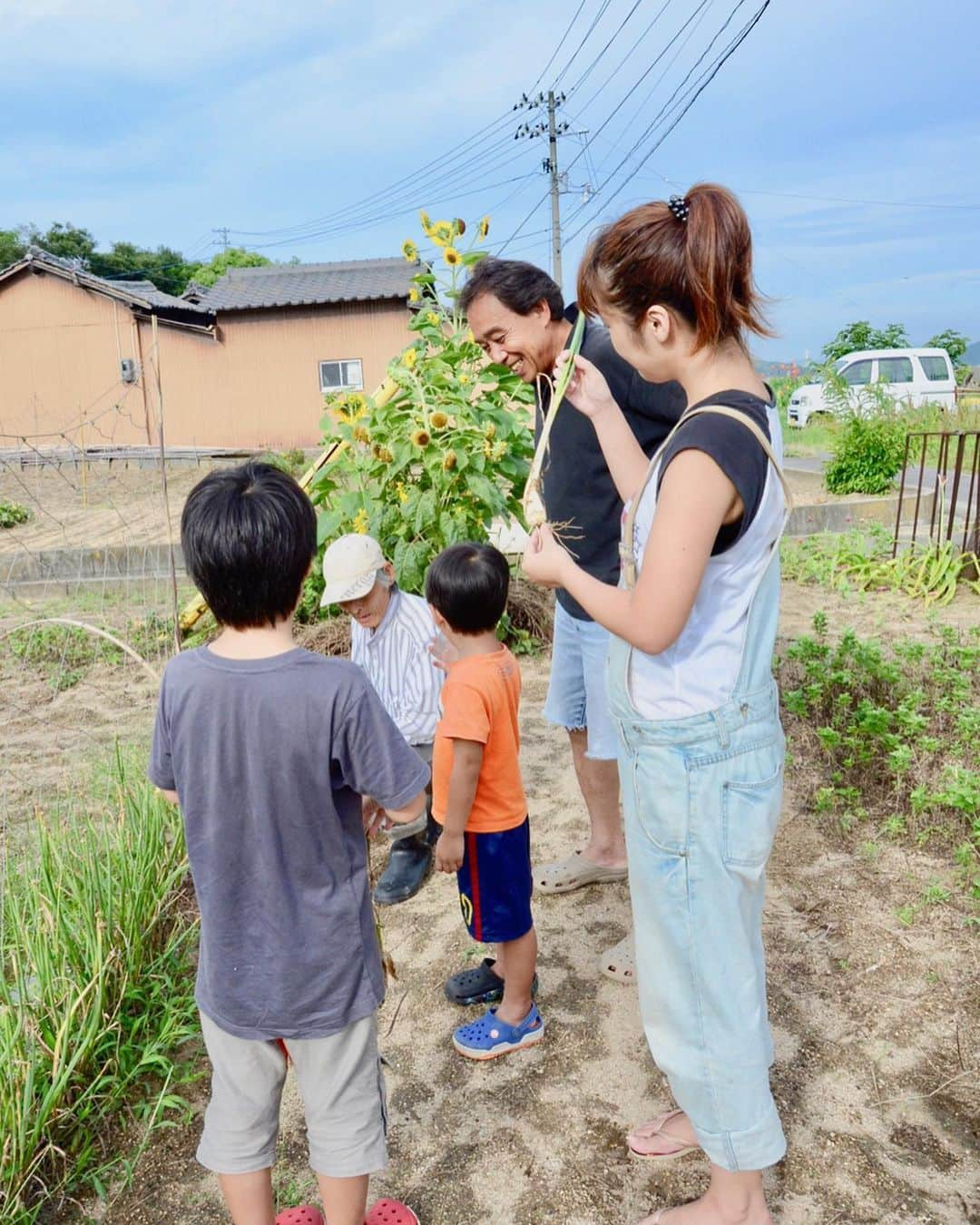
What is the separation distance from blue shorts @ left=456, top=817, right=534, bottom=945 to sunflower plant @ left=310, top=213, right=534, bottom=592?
6.05 feet

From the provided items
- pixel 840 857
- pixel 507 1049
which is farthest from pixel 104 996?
pixel 840 857

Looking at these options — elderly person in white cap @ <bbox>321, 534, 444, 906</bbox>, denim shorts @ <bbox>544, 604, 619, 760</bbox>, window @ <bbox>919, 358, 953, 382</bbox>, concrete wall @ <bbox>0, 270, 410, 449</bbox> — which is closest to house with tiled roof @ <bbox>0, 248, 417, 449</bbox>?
concrete wall @ <bbox>0, 270, 410, 449</bbox>

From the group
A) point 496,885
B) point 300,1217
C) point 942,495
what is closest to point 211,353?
point 942,495

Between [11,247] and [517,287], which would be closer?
[517,287]

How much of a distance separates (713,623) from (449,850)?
860 millimetres

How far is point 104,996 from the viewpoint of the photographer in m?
2.00

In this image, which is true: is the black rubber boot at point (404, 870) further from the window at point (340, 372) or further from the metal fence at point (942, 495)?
the window at point (340, 372)

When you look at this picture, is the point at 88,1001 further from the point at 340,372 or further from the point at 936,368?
the point at 340,372

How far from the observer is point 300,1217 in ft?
5.31

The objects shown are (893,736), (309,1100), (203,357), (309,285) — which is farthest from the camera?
(309,285)

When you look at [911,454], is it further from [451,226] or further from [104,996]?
[104,996]

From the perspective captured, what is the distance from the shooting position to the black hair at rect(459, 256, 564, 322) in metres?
2.18

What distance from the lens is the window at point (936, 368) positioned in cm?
1551

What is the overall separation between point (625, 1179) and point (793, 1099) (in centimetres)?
41
